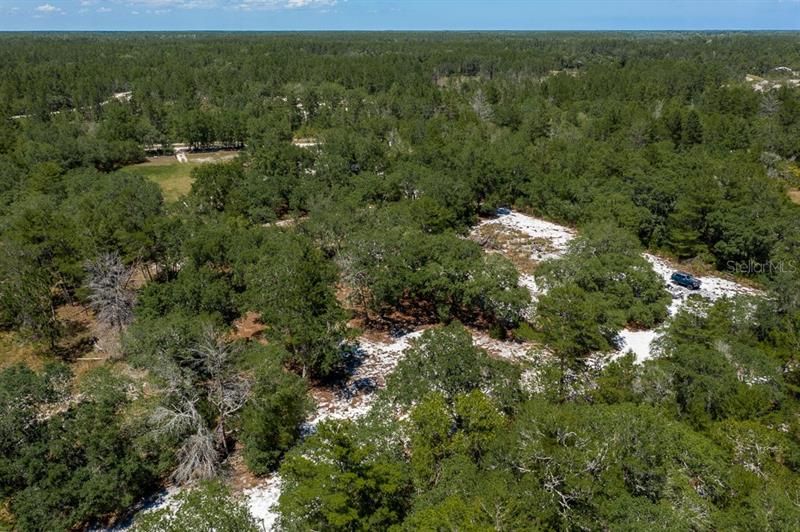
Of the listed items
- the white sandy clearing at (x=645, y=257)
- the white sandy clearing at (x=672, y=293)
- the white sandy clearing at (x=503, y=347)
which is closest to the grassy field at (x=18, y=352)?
the white sandy clearing at (x=503, y=347)

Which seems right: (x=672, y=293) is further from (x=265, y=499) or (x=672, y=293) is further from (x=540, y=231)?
(x=265, y=499)

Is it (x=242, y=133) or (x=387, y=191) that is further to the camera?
(x=242, y=133)

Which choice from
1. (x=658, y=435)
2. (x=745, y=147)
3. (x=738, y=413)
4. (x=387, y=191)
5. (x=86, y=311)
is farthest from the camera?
(x=745, y=147)

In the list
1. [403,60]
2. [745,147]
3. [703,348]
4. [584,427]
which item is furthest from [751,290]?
[403,60]

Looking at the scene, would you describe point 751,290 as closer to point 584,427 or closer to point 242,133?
point 584,427

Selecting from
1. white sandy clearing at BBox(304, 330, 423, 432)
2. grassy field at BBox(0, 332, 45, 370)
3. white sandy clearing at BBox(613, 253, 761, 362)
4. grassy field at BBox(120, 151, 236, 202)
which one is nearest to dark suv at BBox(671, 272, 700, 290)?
white sandy clearing at BBox(613, 253, 761, 362)

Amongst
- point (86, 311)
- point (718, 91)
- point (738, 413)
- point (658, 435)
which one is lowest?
point (86, 311)

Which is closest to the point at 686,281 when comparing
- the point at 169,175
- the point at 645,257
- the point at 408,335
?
the point at 645,257

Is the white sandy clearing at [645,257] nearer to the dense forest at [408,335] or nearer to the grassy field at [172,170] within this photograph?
the dense forest at [408,335]
